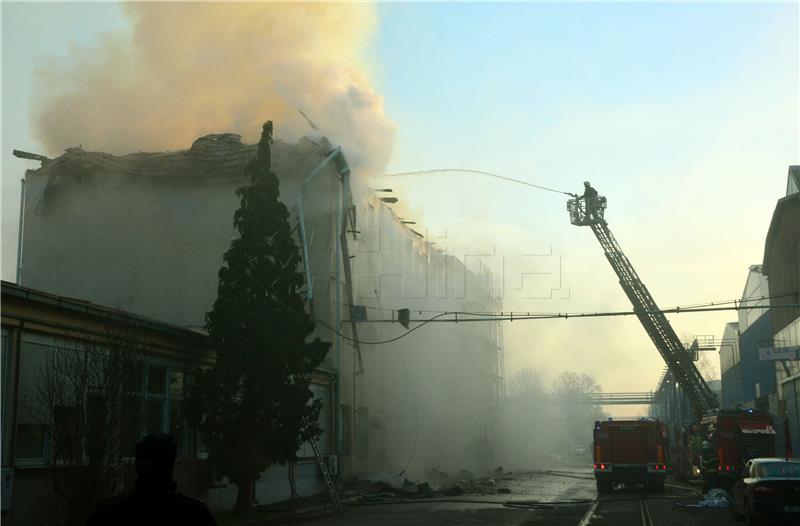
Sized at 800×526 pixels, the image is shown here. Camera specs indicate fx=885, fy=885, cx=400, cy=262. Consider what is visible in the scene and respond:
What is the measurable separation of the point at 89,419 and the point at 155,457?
12641mm

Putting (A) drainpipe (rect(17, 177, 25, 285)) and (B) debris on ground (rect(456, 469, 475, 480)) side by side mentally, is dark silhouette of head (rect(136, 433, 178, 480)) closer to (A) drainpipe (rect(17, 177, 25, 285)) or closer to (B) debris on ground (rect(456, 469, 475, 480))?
(A) drainpipe (rect(17, 177, 25, 285))

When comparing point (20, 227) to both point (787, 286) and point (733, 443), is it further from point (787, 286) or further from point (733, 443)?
point (787, 286)

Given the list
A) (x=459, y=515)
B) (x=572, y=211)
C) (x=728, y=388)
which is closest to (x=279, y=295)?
(x=459, y=515)

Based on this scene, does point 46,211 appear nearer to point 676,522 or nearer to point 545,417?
point 676,522

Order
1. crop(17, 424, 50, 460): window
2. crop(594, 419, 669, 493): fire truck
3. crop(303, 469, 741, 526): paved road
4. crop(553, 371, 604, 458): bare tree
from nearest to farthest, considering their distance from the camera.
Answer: crop(17, 424, 50, 460): window < crop(303, 469, 741, 526): paved road < crop(594, 419, 669, 493): fire truck < crop(553, 371, 604, 458): bare tree

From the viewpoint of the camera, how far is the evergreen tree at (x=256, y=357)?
859 inches

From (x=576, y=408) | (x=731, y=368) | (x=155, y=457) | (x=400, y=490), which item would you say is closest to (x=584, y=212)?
(x=400, y=490)

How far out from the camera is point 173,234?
3431cm

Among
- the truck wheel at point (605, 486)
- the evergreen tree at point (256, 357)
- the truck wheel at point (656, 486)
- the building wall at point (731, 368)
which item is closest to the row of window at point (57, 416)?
the evergreen tree at point (256, 357)

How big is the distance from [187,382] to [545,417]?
76.5m

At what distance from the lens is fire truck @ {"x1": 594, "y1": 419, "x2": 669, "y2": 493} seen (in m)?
32.4

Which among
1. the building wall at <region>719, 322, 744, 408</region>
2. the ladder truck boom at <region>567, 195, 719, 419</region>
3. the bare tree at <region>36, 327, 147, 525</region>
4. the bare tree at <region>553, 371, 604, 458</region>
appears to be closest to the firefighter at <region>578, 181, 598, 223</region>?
the ladder truck boom at <region>567, 195, 719, 419</region>

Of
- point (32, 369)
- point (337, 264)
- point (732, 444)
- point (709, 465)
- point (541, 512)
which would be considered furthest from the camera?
point (337, 264)

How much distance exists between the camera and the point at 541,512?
23703 mm
